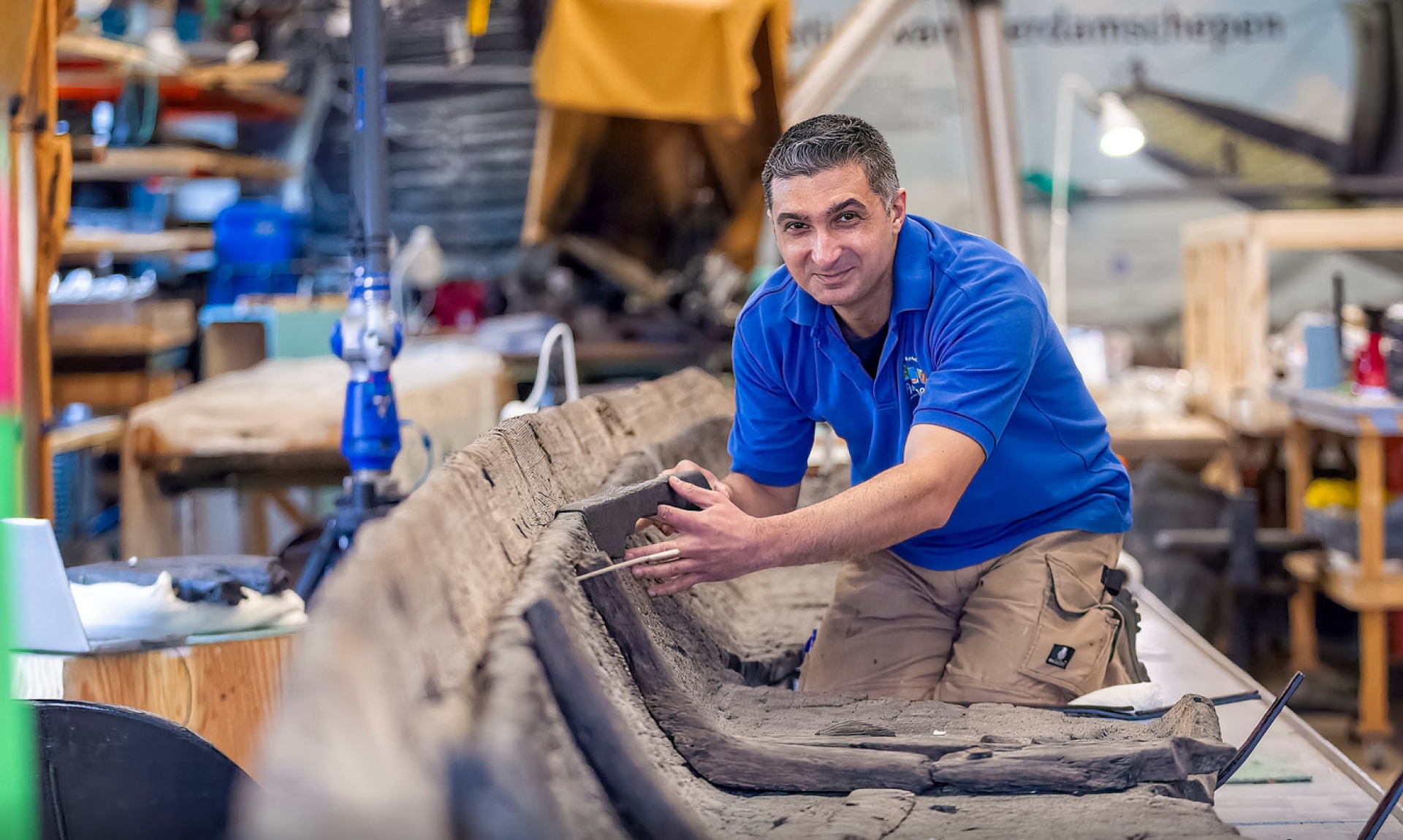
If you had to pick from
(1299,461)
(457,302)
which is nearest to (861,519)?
(1299,461)

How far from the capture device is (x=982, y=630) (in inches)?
91.5

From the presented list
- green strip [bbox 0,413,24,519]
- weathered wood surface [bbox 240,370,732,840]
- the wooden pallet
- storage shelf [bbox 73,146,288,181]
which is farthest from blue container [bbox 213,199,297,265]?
weathered wood surface [bbox 240,370,732,840]

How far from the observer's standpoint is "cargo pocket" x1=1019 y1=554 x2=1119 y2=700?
87.9 inches

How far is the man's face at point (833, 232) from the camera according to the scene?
202 centimetres

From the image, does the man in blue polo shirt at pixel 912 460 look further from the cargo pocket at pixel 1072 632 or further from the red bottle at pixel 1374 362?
the red bottle at pixel 1374 362

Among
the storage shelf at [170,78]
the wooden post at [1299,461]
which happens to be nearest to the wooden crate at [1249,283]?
the wooden post at [1299,461]

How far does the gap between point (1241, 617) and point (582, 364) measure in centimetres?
313

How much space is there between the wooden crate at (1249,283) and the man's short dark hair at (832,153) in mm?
3547

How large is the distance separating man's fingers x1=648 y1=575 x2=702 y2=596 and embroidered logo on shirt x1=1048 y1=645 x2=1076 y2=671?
797mm

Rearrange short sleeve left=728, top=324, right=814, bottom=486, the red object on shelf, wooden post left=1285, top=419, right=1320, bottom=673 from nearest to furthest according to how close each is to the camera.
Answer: short sleeve left=728, top=324, right=814, bottom=486 → wooden post left=1285, top=419, right=1320, bottom=673 → the red object on shelf

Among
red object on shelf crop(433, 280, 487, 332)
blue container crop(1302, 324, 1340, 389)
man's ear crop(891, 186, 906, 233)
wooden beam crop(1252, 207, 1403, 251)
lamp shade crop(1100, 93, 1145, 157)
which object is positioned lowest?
red object on shelf crop(433, 280, 487, 332)

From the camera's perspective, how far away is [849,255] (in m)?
2.05

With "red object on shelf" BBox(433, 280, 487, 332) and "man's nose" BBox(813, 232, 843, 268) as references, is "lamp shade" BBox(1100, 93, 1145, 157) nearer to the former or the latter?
"red object on shelf" BBox(433, 280, 487, 332)

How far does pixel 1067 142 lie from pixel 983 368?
7.00 meters
